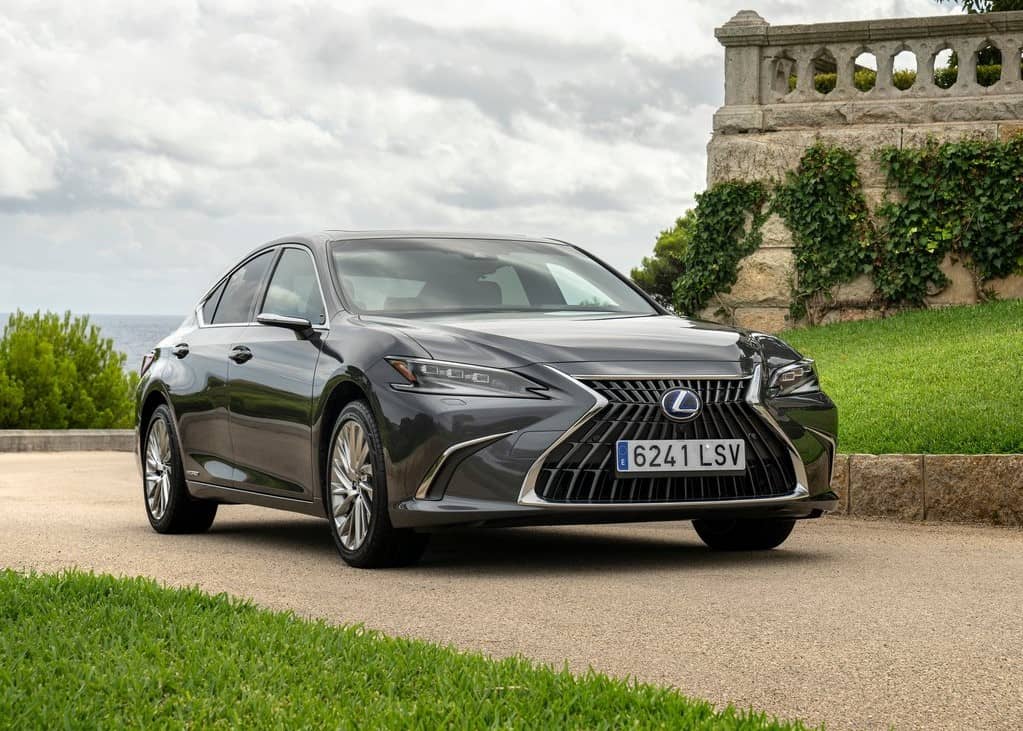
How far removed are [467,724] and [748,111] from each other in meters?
15.5

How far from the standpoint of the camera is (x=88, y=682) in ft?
14.0

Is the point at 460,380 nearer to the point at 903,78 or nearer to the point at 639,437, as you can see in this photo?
the point at 639,437

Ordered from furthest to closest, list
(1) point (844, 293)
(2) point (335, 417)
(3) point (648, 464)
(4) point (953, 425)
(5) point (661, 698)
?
(1) point (844, 293), (4) point (953, 425), (2) point (335, 417), (3) point (648, 464), (5) point (661, 698)

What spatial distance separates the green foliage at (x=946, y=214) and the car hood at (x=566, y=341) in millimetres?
10662

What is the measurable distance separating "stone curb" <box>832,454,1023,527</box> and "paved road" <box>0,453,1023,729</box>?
357mm

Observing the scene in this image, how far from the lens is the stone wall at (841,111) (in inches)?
696

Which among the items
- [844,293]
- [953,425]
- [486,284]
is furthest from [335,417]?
[844,293]

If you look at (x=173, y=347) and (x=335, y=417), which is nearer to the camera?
(x=335, y=417)

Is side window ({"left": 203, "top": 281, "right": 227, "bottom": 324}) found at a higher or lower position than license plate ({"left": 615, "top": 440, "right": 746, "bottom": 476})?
higher

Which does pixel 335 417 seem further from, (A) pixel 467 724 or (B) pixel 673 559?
(A) pixel 467 724

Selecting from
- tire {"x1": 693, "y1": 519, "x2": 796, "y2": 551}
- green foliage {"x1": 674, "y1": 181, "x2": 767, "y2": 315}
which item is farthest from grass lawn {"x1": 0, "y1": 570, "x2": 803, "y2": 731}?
green foliage {"x1": 674, "y1": 181, "x2": 767, "y2": 315}

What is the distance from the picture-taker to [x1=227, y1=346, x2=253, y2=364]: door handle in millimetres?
8375

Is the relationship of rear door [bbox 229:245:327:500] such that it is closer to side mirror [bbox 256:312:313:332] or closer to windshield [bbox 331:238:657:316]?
side mirror [bbox 256:312:313:332]

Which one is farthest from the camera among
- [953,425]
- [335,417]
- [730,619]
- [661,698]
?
[953,425]
